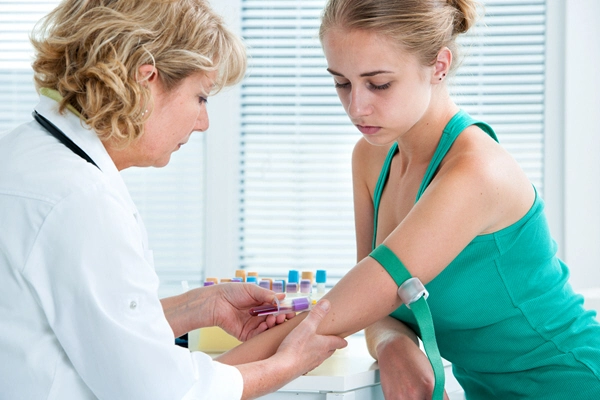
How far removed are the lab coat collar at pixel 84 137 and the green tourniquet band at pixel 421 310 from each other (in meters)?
0.48

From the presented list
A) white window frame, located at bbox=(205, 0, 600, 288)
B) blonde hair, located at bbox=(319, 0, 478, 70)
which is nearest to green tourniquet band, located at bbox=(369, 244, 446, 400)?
blonde hair, located at bbox=(319, 0, 478, 70)

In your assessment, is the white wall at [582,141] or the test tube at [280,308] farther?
the white wall at [582,141]

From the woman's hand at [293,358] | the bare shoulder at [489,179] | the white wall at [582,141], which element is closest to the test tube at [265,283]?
the woman's hand at [293,358]

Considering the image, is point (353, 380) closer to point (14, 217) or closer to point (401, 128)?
point (401, 128)

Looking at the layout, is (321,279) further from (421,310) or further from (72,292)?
(72,292)

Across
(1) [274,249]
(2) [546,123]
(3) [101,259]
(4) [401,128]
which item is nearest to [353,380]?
(4) [401,128]

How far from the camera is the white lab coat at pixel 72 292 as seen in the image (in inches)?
36.8

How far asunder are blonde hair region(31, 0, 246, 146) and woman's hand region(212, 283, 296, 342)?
0.51 meters

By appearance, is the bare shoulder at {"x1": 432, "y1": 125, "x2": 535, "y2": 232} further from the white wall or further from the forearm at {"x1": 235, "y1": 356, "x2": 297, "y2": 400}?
the white wall

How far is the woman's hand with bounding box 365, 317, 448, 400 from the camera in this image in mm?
1331

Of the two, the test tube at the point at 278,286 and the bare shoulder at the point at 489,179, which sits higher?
the bare shoulder at the point at 489,179

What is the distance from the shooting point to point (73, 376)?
990 millimetres

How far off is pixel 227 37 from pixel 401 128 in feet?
1.39

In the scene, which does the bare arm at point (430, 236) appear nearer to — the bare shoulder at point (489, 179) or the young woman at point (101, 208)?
the bare shoulder at point (489, 179)
